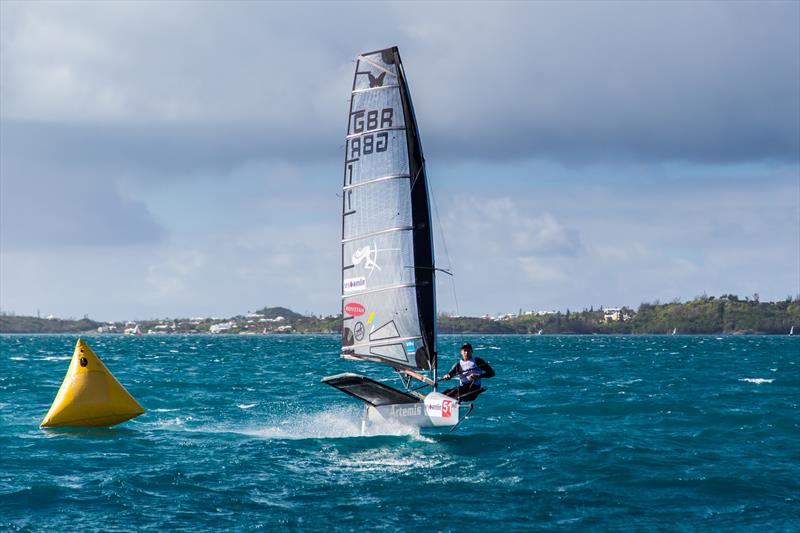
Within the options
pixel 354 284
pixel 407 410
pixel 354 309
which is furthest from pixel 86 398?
pixel 407 410

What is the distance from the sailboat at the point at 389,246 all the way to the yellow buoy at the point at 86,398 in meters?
7.46

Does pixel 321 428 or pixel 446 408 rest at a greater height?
pixel 446 408

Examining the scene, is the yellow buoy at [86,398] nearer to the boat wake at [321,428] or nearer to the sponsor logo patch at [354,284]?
the boat wake at [321,428]

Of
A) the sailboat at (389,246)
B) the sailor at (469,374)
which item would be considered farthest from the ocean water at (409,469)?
A: the sailor at (469,374)

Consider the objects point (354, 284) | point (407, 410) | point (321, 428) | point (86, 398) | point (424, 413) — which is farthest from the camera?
point (321, 428)

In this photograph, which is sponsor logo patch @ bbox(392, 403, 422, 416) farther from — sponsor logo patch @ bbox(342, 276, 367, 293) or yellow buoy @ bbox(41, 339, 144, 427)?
yellow buoy @ bbox(41, 339, 144, 427)

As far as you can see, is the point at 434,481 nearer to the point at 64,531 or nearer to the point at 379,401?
the point at 379,401

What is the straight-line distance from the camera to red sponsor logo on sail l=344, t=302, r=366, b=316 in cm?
2591

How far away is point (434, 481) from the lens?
20.4 metres

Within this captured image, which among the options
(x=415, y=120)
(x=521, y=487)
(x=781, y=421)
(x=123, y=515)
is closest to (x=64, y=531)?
(x=123, y=515)

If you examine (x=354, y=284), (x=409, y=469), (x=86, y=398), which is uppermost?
(x=354, y=284)

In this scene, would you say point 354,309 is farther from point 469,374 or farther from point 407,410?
point 469,374

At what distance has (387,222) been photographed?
2517 cm

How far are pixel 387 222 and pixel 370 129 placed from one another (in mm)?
2469
